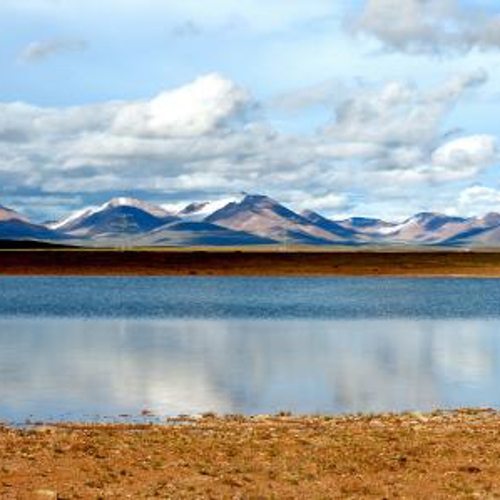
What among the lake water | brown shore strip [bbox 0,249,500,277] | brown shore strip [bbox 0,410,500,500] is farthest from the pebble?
brown shore strip [bbox 0,249,500,277]

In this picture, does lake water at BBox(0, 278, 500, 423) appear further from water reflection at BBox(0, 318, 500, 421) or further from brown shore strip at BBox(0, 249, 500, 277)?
brown shore strip at BBox(0, 249, 500, 277)

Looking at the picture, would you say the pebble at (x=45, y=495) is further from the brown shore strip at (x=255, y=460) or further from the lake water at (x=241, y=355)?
the lake water at (x=241, y=355)

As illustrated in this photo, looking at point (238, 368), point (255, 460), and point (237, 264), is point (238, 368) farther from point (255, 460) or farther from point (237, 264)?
point (237, 264)

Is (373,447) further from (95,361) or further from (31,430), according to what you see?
(95,361)

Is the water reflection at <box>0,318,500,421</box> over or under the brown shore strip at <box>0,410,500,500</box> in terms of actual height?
under

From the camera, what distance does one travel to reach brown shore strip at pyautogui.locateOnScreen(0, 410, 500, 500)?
61.1 ft

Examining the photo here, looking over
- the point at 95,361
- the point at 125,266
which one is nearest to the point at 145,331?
the point at 95,361

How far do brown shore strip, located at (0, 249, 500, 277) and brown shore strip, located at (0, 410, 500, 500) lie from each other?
344 ft

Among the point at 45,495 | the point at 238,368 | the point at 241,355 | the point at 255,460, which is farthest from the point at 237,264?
the point at 45,495

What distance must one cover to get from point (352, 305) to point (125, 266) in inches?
2254

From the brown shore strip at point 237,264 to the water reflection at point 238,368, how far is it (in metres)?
70.9

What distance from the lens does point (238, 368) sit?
130 ft

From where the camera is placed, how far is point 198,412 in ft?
96.0

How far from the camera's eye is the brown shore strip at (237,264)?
5212 inches
